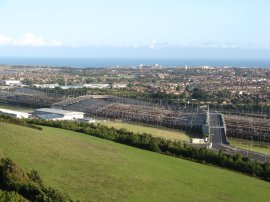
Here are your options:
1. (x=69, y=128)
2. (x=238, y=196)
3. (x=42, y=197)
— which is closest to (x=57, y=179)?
(x=42, y=197)

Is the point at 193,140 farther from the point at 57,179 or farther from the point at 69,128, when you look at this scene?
the point at 57,179

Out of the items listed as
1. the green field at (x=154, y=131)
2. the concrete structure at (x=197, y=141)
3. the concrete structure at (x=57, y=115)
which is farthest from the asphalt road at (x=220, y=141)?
the concrete structure at (x=57, y=115)

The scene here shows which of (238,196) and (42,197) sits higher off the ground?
(42,197)

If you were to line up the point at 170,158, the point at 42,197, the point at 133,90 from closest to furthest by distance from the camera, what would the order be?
the point at 42,197 → the point at 170,158 → the point at 133,90

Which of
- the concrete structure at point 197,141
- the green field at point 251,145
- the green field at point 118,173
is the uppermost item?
the green field at point 118,173

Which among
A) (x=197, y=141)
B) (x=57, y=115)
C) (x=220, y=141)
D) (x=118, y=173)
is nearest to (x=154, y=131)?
(x=197, y=141)

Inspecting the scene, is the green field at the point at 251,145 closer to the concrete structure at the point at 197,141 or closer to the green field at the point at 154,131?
the concrete structure at the point at 197,141

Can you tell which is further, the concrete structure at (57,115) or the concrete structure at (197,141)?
the concrete structure at (57,115)
